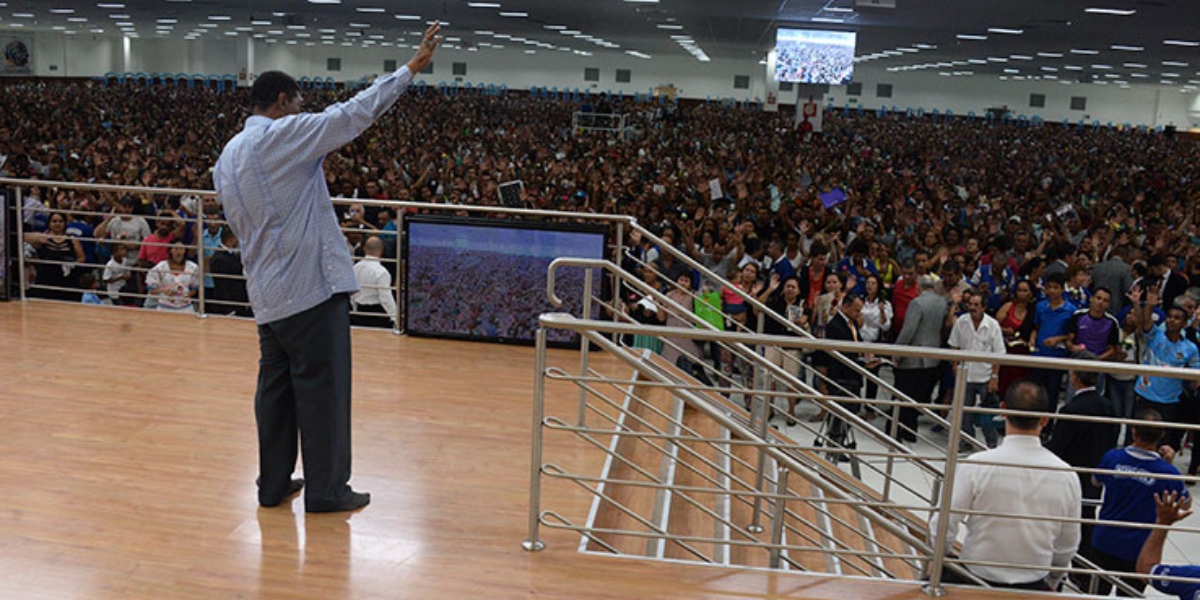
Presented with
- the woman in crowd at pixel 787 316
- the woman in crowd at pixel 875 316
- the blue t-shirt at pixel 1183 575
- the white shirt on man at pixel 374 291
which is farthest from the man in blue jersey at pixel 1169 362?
the white shirt on man at pixel 374 291

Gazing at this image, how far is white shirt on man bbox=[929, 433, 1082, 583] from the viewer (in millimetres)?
3898

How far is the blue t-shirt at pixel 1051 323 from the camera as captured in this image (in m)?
9.00

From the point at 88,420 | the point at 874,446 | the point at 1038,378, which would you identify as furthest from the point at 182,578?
the point at 1038,378

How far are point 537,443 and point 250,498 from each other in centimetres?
140

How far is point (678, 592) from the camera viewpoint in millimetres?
3695

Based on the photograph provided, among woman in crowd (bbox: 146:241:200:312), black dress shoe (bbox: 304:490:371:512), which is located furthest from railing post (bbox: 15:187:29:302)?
black dress shoe (bbox: 304:490:371:512)

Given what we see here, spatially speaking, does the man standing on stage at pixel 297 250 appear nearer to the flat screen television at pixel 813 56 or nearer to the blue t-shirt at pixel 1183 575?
the blue t-shirt at pixel 1183 575

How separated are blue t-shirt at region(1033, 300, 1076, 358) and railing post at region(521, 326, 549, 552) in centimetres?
646

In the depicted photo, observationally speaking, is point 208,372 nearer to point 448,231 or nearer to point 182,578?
point 448,231

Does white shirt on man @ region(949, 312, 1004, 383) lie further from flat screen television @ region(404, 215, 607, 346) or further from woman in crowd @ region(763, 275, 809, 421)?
flat screen television @ region(404, 215, 607, 346)

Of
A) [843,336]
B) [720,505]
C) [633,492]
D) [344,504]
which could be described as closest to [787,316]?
[843,336]

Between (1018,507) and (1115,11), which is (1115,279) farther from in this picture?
(1115,11)

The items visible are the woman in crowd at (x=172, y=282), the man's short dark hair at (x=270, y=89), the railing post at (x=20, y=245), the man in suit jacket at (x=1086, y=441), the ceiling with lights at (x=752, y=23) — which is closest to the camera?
the man's short dark hair at (x=270, y=89)

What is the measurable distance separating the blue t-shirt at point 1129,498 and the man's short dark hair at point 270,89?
14.4 ft
